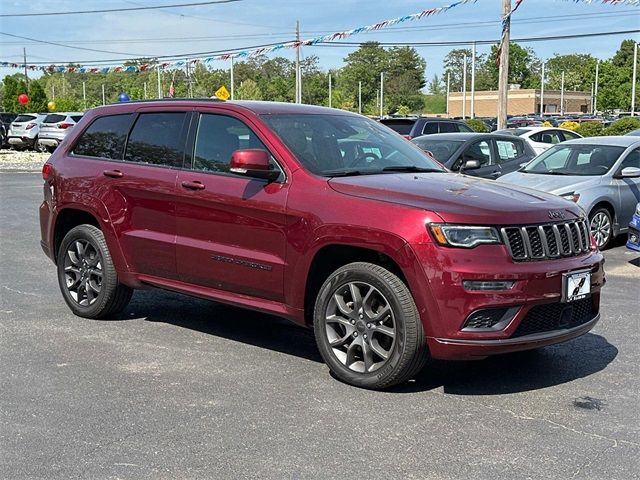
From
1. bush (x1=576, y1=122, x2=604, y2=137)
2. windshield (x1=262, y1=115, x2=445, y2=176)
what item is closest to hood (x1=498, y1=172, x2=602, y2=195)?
windshield (x1=262, y1=115, x2=445, y2=176)

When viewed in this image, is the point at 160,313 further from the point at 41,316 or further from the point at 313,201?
the point at 313,201

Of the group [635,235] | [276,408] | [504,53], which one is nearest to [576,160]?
[635,235]

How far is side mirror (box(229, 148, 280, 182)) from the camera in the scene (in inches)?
206

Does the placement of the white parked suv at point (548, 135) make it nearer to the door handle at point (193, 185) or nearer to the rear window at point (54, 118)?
the door handle at point (193, 185)

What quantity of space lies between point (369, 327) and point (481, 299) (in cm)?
76

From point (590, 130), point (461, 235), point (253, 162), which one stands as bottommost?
point (461, 235)

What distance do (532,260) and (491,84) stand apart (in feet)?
420

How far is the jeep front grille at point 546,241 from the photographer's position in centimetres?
465

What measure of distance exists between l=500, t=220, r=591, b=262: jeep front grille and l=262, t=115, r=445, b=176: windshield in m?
1.26

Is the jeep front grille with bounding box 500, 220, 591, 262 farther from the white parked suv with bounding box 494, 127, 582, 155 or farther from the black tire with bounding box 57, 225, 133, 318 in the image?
the white parked suv with bounding box 494, 127, 582, 155

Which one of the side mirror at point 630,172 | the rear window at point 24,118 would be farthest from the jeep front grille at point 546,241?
the rear window at point 24,118

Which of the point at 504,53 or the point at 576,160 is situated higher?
the point at 504,53

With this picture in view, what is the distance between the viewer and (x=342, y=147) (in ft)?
18.9

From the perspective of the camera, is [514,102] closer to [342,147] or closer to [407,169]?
[407,169]
